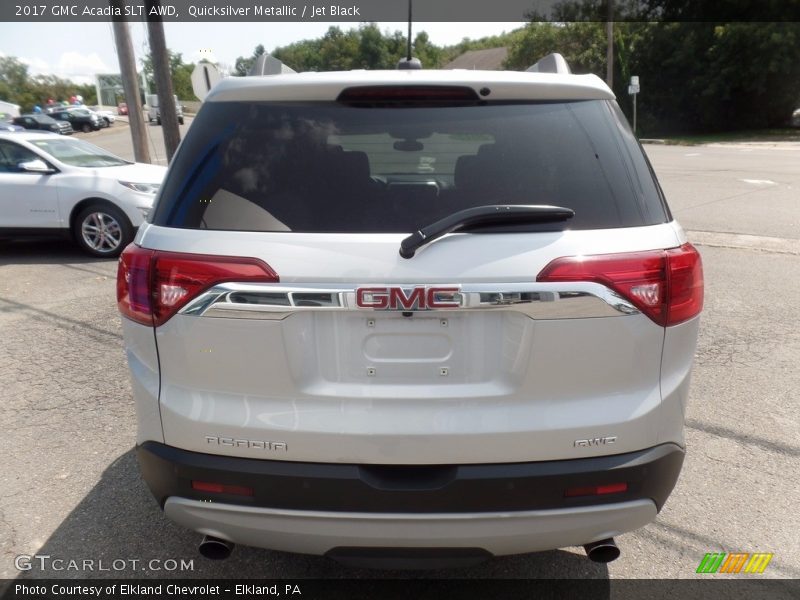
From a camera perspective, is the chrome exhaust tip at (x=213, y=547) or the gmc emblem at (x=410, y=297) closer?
the gmc emblem at (x=410, y=297)

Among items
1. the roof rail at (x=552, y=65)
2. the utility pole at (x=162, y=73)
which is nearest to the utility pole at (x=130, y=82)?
the utility pole at (x=162, y=73)

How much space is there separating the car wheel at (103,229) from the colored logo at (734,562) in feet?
26.1

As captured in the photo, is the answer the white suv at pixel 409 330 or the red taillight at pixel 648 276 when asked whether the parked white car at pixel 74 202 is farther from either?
the red taillight at pixel 648 276

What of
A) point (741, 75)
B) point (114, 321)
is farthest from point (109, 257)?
point (741, 75)

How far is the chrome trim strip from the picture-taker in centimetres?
192

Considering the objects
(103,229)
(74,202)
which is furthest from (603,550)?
(74,202)

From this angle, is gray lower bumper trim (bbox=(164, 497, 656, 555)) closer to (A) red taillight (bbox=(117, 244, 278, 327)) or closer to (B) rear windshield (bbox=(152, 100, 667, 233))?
(A) red taillight (bbox=(117, 244, 278, 327))

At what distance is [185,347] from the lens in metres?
2.03

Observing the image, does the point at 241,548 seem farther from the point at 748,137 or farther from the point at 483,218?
the point at 748,137

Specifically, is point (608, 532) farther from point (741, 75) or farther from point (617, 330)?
point (741, 75)

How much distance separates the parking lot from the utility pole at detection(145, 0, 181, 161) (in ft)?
16.5

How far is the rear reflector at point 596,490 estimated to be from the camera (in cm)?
202

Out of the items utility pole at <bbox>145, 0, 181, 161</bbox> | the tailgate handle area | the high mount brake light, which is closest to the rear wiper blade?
the high mount brake light

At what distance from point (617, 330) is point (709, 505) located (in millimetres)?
1644
